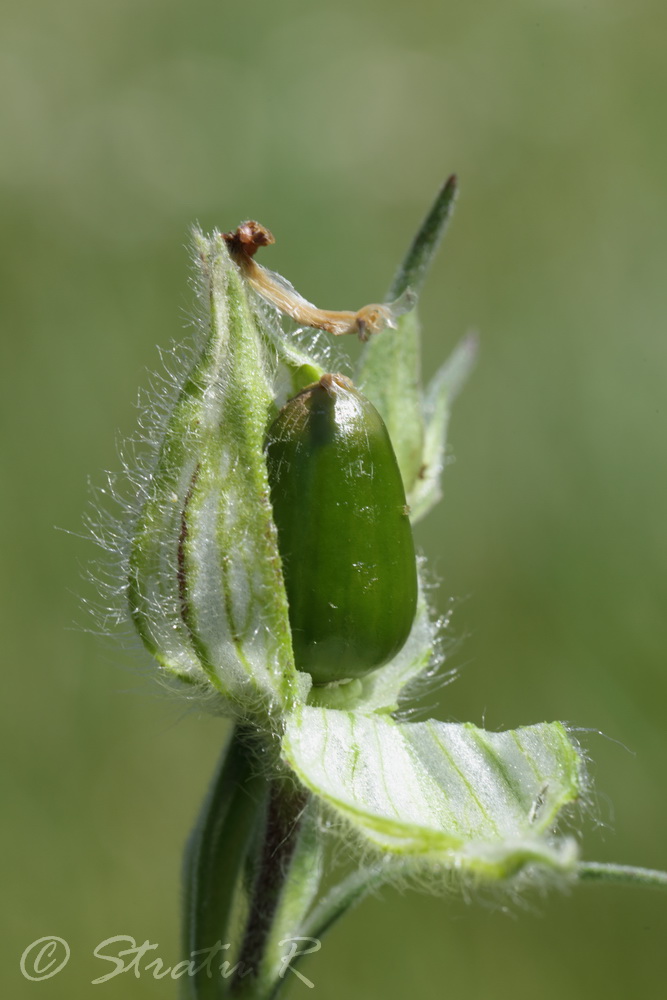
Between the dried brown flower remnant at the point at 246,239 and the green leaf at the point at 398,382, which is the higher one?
the dried brown flower remnant at the point at 246,239

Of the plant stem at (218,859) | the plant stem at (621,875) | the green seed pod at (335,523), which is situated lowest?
the plant stem at (621,875)

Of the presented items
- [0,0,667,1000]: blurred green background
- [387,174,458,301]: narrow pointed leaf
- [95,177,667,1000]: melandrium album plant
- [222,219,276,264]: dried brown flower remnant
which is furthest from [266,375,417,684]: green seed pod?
[0,0,667,1000]: blurred green background

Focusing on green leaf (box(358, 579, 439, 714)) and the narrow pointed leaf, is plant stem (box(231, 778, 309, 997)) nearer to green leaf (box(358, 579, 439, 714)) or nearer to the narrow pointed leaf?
green leaf (box(358, 579, 439, 714))

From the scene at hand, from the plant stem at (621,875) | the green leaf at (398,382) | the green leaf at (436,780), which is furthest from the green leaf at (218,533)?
the plant stem at (621,875)

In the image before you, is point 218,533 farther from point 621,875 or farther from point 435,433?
point 621,875

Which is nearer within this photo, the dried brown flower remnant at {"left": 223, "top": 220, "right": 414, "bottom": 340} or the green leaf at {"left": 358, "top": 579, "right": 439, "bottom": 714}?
the dried brown flower remnant at {"left": 223, "top": 220, "right": 414, "bottom": 340}

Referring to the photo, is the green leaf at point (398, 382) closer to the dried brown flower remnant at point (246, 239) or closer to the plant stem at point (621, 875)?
the dried brown flower remnant at point (246, 239)

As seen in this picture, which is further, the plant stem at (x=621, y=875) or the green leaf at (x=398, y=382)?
the green leaf at (x=398, y=382)

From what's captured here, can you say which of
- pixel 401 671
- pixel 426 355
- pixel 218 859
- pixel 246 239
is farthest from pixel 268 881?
pixel 426 355
